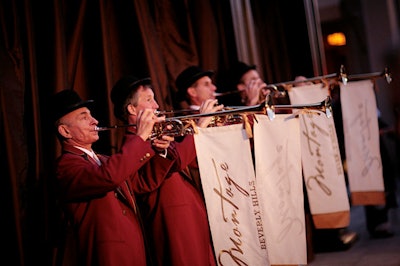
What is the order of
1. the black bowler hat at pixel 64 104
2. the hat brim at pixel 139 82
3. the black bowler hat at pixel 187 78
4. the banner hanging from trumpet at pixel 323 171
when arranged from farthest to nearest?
the black bowler hat at pixel 187 78 → the banner hanging from trumpet at pixel 323 171 → the hat brim at pixel 139 82 → the black bowler hat at pixel 64 104

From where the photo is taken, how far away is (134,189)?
11.9 ft

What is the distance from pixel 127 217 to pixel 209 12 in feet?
9.50

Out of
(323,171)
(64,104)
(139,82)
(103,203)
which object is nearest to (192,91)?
(139,82)

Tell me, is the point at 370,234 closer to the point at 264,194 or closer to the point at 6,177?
the point at 264,194

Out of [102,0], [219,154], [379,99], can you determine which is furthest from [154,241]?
[379,99]

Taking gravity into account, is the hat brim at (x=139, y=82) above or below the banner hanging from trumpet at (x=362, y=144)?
above

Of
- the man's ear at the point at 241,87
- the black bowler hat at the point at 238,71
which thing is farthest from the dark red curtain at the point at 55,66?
the man's ear at the point at 241,87

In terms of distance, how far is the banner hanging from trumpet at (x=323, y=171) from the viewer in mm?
4391

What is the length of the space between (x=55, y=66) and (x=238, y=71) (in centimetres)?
191

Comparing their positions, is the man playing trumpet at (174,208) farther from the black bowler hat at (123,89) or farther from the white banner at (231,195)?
the white banner at (231,195)

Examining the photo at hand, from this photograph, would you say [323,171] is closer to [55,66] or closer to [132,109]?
[132,109]

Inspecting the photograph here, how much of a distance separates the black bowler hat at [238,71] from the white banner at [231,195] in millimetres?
1970

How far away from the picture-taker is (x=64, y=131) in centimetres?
345

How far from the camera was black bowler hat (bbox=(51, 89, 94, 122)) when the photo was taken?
3.43 metres
